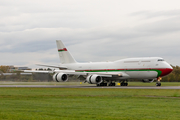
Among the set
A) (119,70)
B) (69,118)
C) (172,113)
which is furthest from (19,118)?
(119,70)

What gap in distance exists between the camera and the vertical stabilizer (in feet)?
221

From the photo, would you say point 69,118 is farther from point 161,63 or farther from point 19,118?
point 161,63

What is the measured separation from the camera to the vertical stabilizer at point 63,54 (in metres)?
67.5

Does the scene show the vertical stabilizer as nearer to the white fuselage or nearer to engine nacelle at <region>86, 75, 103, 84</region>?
the white fuselage

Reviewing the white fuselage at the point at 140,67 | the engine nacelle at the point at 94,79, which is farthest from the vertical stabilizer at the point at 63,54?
the engine nacelle at the point at 94,79

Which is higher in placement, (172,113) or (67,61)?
(67,61)

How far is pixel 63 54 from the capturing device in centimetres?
6819

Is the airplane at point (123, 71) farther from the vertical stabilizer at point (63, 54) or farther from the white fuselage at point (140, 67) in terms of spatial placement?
the vertical stabilizer at point (63, 54)

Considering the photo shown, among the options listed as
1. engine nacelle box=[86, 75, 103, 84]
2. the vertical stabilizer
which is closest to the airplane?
engine nacelle box=[86, 75, 103, 84]

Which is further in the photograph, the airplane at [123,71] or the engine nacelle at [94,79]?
the engine nacelle at [94,79]

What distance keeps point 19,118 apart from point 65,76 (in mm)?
42654

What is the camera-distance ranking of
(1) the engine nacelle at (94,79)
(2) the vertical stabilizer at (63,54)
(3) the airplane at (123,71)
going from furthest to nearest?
(2) the vertical stabilizer at (63,54) < (1) the engine nacelle at (94,79) < (3) the airplane at (123,71)

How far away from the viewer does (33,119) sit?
13141mm

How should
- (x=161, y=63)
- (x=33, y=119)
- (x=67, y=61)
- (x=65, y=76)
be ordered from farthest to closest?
1. (x=67, y=61)
2. (x=65, y=76)
3. (x=161, y=63)
4. (x=33, y=119)
